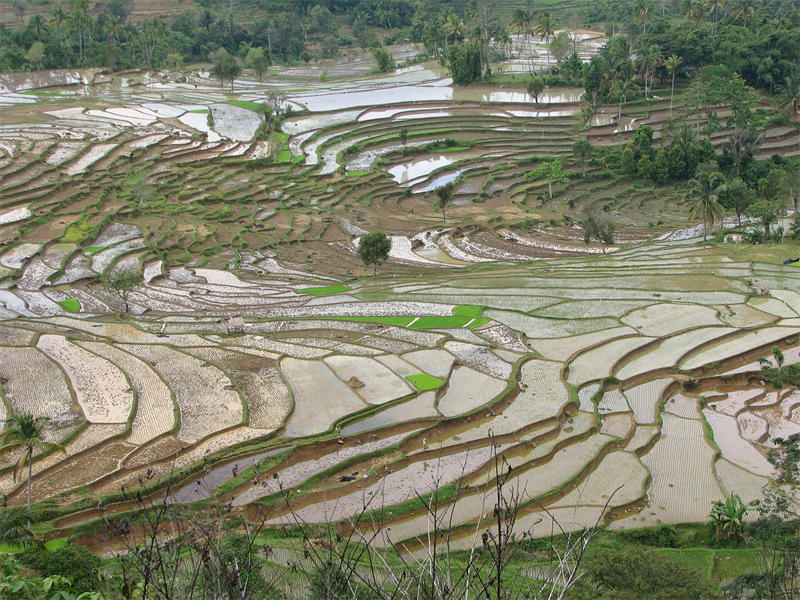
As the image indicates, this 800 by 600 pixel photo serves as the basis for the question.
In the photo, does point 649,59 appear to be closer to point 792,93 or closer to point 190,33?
point 792,93

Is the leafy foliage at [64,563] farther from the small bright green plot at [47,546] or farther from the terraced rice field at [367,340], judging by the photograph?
the terraced rice field at [367,340]

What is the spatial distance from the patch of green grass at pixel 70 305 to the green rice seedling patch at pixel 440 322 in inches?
384

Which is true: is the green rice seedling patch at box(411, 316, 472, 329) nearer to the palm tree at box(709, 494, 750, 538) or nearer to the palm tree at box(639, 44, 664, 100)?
the palm tree at box(709, 494, 750, 538)

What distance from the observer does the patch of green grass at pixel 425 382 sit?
17.6 m

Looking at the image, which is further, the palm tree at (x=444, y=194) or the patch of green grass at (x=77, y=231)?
the palm tree at (x=444, y=194)

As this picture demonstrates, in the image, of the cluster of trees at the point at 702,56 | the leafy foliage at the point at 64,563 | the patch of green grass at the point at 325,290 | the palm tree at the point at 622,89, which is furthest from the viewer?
the cluster of trees at the point at 702,56

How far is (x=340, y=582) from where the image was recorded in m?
6.78

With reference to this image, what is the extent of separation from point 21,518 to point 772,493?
36.9 ft

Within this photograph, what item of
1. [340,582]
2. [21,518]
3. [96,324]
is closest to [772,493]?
[340,582]

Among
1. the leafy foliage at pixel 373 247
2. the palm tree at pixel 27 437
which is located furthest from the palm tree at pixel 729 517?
the leafy foliage at pixel 373 247

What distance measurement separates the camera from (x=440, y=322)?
860 inches

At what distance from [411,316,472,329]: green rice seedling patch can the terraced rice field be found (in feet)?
0.22

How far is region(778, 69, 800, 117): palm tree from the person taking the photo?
4409 centimetres

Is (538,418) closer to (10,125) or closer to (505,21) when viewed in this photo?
(10,125)
